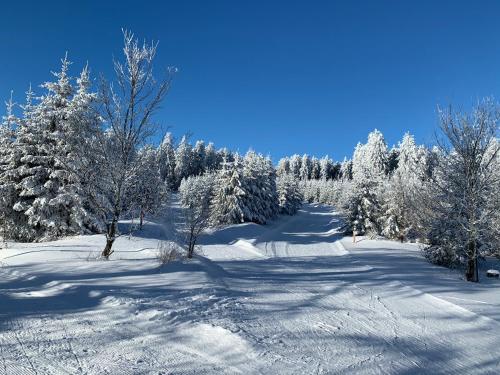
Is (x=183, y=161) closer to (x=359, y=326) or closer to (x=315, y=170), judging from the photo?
(x=315, y=170)

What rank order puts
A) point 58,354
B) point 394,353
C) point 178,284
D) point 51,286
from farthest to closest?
point 178,284 < point 51,286 < point 394,353 < point 58,354

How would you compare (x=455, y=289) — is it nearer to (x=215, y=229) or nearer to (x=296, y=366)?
(x=296, y=366)

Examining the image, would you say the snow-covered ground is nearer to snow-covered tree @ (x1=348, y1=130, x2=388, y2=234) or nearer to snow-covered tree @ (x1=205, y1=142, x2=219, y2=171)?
snow-covered tree @ (x1=348, y1=130, x2=388, y2=234)

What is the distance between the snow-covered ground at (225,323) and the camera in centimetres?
430

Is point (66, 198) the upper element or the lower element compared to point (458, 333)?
upper

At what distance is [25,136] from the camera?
21406 millimetres

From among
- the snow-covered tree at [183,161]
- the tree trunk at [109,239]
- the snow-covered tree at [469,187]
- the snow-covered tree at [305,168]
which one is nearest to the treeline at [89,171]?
the tree trunk at [109,239]

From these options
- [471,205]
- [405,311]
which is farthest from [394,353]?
[471,205]

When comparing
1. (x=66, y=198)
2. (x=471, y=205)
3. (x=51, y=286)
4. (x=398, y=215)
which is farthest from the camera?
(x=398, y=215)

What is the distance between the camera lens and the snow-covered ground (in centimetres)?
430

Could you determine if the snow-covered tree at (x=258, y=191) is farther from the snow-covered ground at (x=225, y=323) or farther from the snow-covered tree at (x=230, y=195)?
the snow-covered ground at (x=225, y=323)

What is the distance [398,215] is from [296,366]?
2930 cm

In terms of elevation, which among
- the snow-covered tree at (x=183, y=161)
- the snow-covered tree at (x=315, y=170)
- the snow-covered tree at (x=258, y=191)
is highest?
the snow-covered tree at (x=315, y=170)

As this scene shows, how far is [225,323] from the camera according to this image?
543cm
